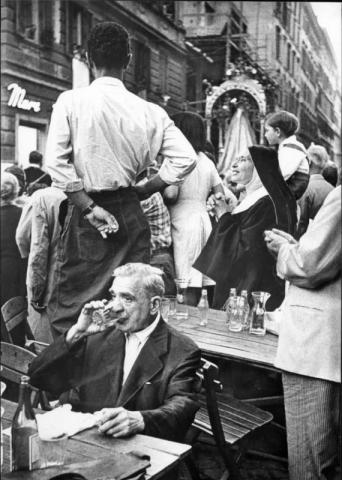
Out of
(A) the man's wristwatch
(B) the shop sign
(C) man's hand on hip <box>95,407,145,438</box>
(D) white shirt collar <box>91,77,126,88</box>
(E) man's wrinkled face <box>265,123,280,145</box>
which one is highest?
(D) white shirt collar <box>91,77,126,88</box>

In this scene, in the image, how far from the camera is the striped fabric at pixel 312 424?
7.21ft

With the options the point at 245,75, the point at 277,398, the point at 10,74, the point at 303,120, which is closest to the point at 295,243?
the point at 303,120

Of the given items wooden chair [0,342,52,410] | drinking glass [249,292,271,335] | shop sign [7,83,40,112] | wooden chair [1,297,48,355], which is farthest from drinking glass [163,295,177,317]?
shop sign [7,83,40,112]

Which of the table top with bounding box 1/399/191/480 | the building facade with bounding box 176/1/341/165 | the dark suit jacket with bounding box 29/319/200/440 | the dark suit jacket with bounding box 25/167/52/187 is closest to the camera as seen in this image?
the table top with bounding box 1/399/191/480

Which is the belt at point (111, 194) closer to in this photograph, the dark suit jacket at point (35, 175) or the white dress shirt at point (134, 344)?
the dark suit jacket at point (35, 175)

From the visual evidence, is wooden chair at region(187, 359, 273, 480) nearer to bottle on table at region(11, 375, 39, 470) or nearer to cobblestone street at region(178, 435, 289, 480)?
cobblestone street at region(178, 435, 289, 480)

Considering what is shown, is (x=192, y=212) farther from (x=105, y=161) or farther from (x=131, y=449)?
(x=131, y=449)

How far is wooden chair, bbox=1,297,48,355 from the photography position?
262cm

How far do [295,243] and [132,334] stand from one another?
2.25 ft

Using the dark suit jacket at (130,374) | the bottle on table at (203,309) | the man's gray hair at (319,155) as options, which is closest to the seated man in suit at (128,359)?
the dark suit jacket at (130,374)

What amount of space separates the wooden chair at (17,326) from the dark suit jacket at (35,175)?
514mm

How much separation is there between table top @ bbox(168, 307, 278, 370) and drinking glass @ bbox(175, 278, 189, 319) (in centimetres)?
2

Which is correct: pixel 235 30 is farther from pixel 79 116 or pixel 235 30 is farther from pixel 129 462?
pixel 129 462

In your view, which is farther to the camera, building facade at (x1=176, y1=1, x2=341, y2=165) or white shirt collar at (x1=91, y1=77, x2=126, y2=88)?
white shirt collar at (x1=91, y1=77, x2=126, y2=88)
